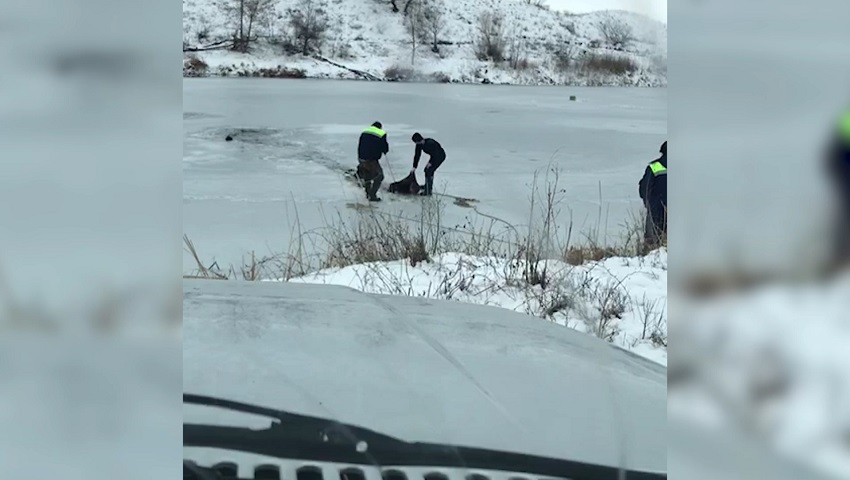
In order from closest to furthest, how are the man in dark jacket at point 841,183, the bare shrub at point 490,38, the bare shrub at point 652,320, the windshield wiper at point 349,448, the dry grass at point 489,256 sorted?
the man in dark jacket at point 841,183, the windshield wiper at point 349,448, the bare shrub at point 652,320, the dry grass at point 489,256, the bare shrub at point 490,38

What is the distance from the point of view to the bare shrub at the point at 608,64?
6.33 ft

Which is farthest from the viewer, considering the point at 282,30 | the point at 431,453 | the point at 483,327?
the point at 282,30

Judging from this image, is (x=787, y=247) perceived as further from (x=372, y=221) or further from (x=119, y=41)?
(x=119, y=41)

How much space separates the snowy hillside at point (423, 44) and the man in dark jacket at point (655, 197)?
22 cm

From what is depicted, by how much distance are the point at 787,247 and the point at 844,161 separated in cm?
20

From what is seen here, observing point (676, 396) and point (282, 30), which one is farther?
point (282, 30)

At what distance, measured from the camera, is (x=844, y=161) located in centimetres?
140

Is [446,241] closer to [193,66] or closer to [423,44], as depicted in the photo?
[423,44]

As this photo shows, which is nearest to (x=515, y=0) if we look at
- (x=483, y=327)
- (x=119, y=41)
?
(x=483, y=327)

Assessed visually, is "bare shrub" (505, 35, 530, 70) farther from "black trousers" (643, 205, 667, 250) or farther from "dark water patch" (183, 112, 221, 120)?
"dark water patch" (183, 112, 221, 120)

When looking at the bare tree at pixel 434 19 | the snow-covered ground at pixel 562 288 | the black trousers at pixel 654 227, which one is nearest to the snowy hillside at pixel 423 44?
the bare tree at pixel 434 19

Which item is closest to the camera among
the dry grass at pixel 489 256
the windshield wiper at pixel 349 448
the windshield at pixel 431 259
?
the windshield wiper at pixel 349 448

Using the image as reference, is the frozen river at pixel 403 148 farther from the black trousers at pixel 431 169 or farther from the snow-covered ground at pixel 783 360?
the snow-covered ground at pixel 783 360

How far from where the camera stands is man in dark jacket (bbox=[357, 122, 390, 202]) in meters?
2.05
